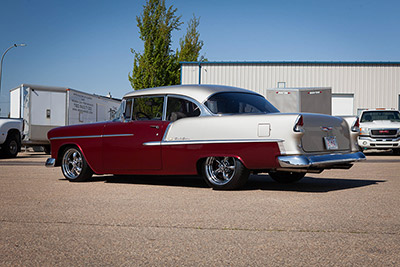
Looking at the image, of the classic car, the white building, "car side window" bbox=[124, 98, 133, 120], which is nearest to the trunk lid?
the classic car

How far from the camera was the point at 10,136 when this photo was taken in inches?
747

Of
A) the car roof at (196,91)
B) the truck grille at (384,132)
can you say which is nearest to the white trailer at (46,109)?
the truck grille at (384,132)

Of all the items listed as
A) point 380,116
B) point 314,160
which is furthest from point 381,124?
point 314,160

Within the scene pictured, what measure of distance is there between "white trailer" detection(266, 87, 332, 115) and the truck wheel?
938 cm

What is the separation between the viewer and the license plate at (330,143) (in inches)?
287

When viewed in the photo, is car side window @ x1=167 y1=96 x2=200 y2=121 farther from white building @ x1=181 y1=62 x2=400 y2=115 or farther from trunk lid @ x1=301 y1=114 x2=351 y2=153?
white building @ x1=181 y1=62 x2=400 y2=115

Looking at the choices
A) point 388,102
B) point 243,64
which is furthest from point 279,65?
point 388,102

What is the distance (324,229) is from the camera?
4.68m

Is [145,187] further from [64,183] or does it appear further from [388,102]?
[388,102]

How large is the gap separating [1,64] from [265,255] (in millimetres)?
35595

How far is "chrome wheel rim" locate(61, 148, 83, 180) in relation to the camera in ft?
30.1

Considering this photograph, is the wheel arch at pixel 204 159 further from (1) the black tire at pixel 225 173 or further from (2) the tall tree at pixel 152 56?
(2) the tall tree at pixel 152 56

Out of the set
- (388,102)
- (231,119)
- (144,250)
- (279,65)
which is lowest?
(144,250)

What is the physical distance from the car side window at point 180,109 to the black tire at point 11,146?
39.9ft
